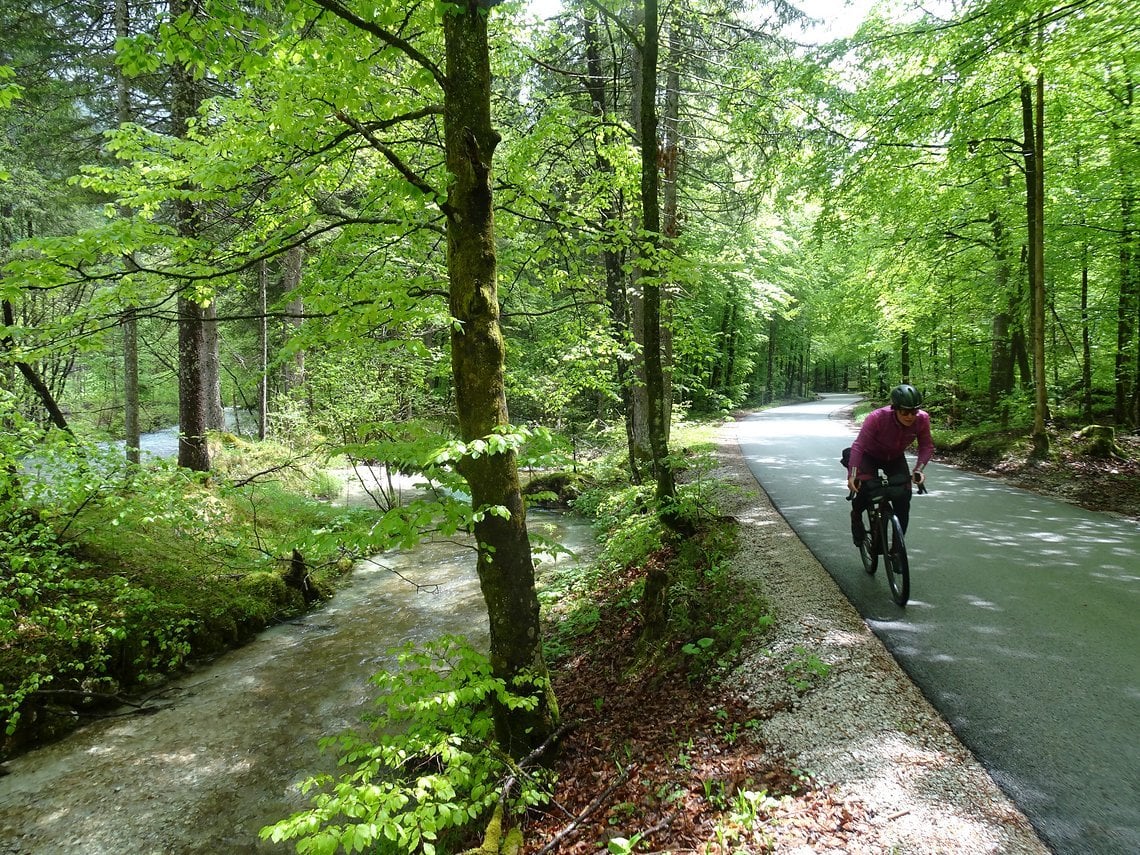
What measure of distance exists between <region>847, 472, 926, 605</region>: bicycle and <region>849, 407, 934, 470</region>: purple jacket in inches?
8.9

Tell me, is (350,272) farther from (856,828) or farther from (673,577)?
(856,828)

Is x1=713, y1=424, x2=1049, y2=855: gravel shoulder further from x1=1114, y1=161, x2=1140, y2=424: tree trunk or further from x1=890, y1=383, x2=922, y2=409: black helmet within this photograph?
x1=1114, y1=161, x2=1140, y2=424: tree trunk

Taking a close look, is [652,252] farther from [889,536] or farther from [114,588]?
[114,588]

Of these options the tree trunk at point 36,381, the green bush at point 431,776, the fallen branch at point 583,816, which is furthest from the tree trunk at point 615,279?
the tree trunk at point 36,381

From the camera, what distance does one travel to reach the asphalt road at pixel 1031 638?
2867mm

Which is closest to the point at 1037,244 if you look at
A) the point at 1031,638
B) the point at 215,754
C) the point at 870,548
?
the point at 870,548

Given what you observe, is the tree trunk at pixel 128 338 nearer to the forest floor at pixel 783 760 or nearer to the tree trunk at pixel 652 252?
the tree trunk at pixel 652 252

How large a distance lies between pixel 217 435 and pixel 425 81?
10.8 m

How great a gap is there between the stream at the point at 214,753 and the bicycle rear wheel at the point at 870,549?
3.24m

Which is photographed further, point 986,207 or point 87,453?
point 986,207

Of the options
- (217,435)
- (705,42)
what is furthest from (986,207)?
(217,435)

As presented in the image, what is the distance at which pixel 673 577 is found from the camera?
6234mm

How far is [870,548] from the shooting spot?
5.66 m

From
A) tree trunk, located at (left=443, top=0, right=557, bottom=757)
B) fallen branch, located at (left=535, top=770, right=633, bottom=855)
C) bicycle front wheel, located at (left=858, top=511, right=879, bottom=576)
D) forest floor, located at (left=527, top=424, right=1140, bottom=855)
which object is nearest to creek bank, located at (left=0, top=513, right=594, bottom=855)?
tree trunk, located at (left=443, top=0, right=557, bottom=757)
